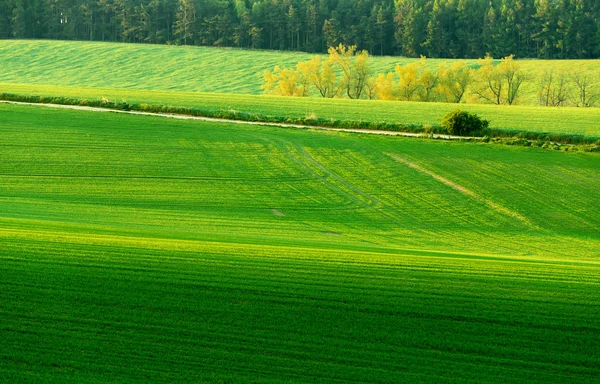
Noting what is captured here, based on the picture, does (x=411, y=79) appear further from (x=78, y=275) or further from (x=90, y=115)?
(x=78, y=275)

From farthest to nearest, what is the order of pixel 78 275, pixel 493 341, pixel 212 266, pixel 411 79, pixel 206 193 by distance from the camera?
pixel 411 79 < pixel 206 193 < pixel 212 266 < pixel 78 275 < pixel 493 341

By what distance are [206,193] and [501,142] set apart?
21.0m

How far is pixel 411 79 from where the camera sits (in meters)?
86.9

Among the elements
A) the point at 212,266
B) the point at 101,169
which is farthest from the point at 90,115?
the point at 212,266

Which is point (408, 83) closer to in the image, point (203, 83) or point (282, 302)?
point (203, 83)

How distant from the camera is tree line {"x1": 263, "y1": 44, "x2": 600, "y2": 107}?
285 feet

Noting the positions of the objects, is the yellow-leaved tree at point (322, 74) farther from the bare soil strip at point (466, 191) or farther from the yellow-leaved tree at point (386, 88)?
the bare soil strip at point (466, 191)

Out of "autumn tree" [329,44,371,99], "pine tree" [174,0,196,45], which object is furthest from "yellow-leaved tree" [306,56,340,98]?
"pine tree" [174,0,196,45]

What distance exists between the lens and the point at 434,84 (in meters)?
86.6

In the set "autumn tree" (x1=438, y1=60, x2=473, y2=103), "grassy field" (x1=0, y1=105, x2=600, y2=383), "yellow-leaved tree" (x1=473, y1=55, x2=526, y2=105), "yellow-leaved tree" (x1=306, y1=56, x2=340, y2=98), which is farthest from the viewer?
"yellow-leaved tree" (x1=306, y1=56, x2=340, y2=98)

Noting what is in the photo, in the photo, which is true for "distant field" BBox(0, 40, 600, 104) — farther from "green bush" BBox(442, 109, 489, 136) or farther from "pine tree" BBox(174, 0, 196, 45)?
"green bush" BBox(442, 109, 489, 136)

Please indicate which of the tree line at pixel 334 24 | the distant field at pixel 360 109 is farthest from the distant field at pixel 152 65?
the distant field at pixel 360 109

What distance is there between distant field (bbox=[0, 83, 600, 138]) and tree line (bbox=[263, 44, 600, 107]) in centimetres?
1983

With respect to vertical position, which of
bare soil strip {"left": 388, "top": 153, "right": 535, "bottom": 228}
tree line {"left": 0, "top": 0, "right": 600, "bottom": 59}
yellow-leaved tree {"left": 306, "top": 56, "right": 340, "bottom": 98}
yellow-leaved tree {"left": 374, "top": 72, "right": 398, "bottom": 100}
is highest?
tree line {"left": 0, "top": 0, "right": 600, "bottom": 59}
